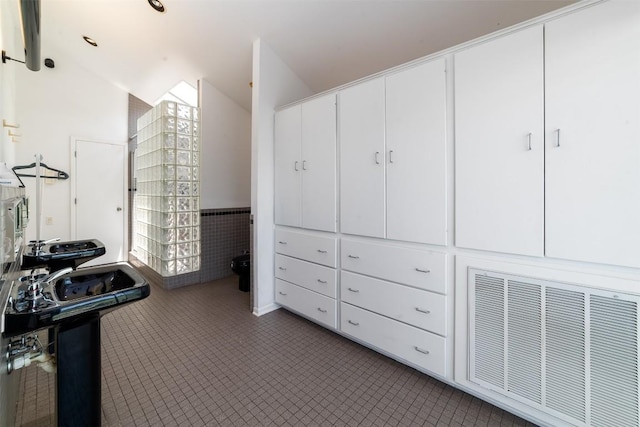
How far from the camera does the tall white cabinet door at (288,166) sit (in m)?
2.55

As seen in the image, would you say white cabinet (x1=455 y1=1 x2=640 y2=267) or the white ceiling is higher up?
the white ceiling

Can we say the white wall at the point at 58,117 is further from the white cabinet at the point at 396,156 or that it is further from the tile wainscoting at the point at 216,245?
the white cabinet at the point at 396,156

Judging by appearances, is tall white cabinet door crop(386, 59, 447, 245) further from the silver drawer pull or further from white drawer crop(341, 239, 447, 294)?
the silver drawer pull

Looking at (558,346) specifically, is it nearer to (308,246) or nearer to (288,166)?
(308,246)

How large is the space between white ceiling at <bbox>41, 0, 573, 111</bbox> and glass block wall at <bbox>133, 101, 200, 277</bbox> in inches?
25.6

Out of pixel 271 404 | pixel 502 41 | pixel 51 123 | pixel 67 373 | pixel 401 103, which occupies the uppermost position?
pixel 51 123

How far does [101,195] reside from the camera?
425cm

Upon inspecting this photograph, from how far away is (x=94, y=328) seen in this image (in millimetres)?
1210

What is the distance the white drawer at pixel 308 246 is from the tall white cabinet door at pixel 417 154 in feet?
1.86

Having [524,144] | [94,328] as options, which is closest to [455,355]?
[524,144]

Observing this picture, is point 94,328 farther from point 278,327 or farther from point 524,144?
point 524,144

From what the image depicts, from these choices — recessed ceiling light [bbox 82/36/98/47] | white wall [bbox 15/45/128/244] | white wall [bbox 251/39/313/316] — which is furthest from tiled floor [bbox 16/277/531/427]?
recessed ceiling light [bbox 82/36/98/47]

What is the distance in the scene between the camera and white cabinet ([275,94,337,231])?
2287mm

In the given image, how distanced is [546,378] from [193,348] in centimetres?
229
